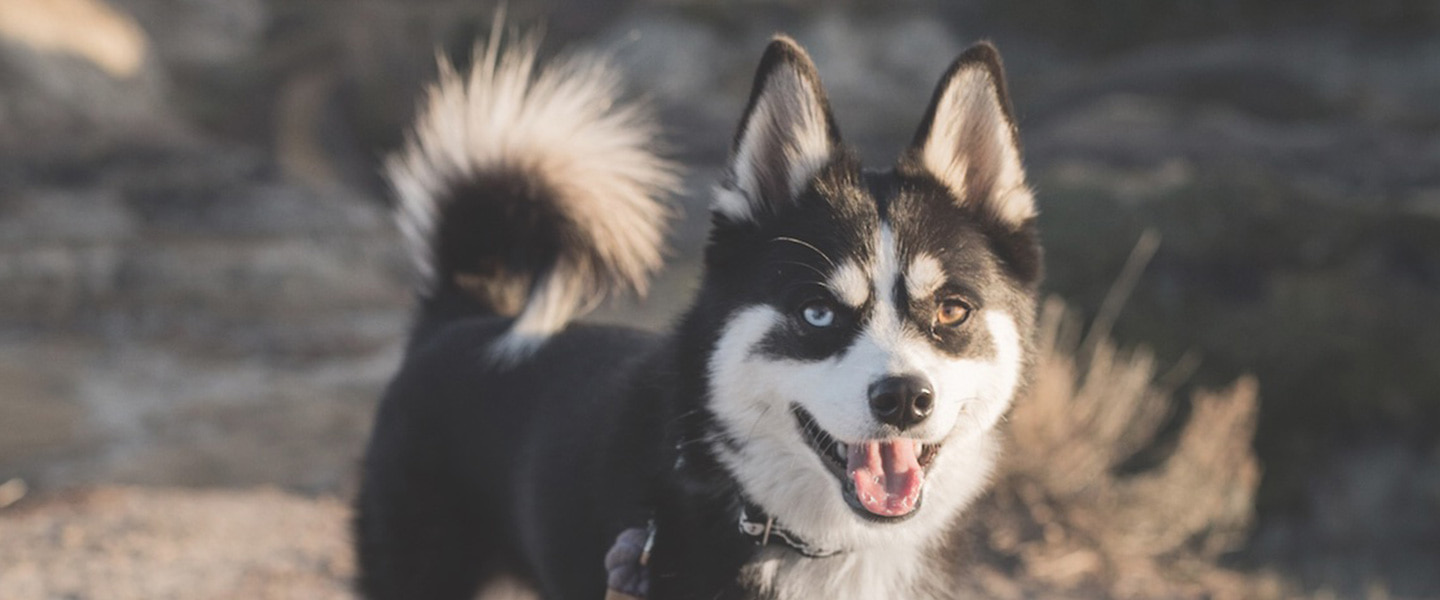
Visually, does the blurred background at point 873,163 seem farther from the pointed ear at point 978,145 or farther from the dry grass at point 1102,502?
the pointed ear at point 978,145

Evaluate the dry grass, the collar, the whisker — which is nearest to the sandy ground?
the collar

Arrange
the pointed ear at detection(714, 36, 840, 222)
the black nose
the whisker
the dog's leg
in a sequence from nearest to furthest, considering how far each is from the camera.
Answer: the black nose → the whisker → the pointed ear at detection(714, 36, 840, 222) → the dog's leg

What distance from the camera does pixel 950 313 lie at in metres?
2.31

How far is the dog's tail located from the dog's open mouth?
89cm

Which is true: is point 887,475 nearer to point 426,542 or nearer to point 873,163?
point 426,542

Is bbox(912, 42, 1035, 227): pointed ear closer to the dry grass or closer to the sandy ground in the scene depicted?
the sandy ground

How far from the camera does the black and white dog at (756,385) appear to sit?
7.38ft

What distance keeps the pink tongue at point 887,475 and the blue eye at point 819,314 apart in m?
Result: 0.23

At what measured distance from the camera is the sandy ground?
4.03 m

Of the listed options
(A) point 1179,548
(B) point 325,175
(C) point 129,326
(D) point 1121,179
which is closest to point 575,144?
(A) point 1179,548

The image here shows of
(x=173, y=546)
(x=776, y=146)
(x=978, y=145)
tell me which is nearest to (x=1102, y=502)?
(x=978, y=145)

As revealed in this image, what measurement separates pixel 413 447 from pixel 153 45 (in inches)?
469

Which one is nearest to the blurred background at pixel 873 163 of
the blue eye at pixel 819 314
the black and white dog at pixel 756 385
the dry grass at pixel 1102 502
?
the dry grass at pixel 1102 502

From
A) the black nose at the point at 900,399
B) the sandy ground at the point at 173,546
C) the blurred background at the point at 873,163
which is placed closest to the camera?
the black nose at the point at 900,399
